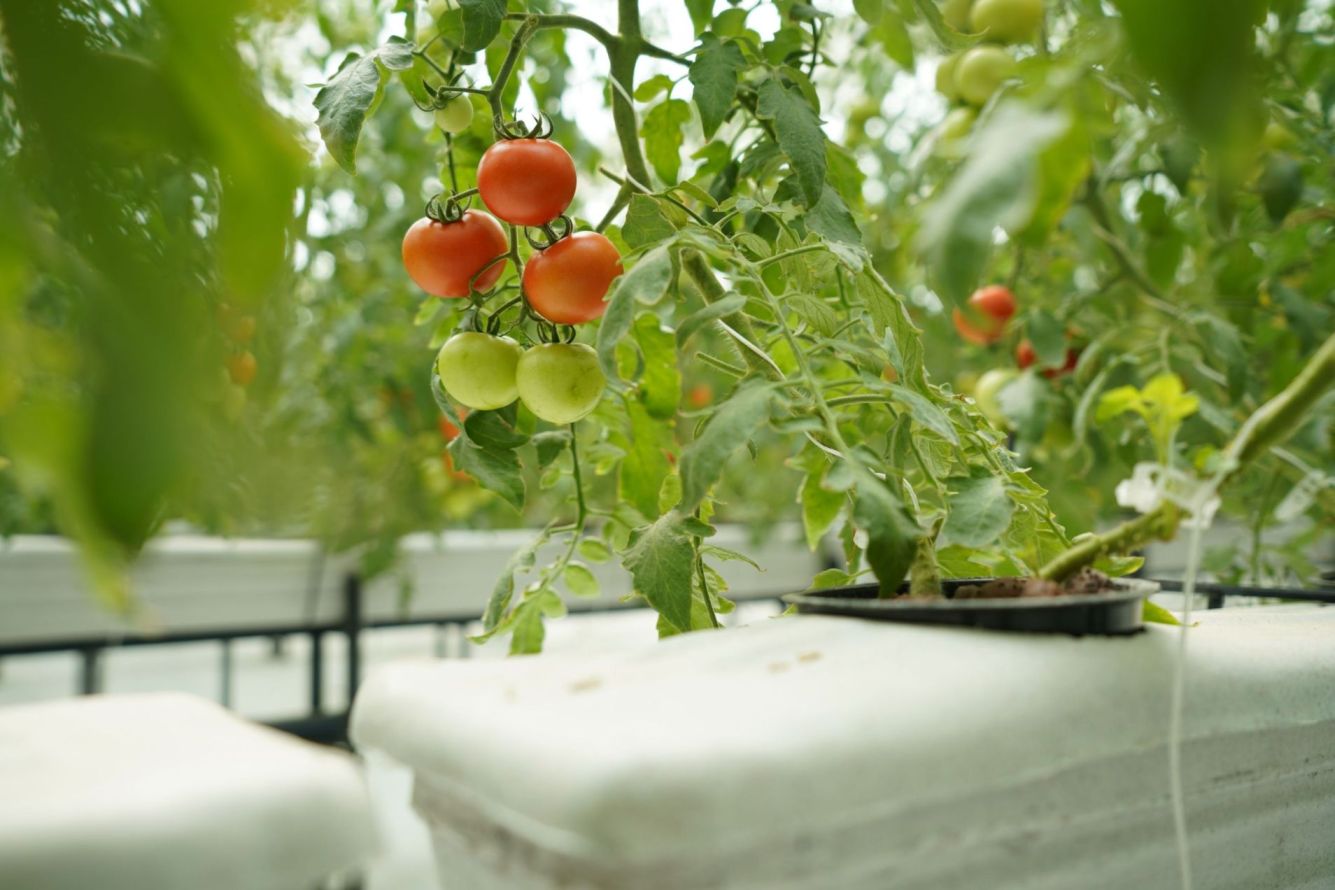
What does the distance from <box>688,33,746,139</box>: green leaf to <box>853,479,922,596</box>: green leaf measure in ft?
0.80

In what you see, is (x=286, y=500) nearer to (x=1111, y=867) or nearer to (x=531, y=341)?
(x=1111, y=867)

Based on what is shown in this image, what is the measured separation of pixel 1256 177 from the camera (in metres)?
0.91

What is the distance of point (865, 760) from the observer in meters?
0.26

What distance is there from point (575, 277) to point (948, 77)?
0.54 m

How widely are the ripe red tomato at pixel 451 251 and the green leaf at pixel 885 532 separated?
25 cm

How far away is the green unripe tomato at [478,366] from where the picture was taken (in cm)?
49

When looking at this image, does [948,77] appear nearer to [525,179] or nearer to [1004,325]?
[1004,325]

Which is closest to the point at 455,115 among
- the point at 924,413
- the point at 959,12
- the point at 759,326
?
the point at 759,326

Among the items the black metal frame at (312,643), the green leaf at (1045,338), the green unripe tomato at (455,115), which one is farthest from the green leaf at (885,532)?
the black metal frame at (312,643)

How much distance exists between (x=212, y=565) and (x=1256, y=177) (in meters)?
1.42

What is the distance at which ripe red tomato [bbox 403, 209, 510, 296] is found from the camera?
0.51 meters

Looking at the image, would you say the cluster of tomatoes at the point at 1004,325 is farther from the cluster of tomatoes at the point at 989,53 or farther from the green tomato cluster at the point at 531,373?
the green tomato cluster at the point at 531,373

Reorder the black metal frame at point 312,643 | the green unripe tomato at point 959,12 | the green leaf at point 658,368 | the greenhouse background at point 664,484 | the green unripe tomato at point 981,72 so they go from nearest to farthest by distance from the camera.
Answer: the greenhouse background at point 664,484 < the green leaf at point 658,368 < the green unripe tomato at point 981,72 < the green unripe tomato at point 959,12 < the black metal frame at point 312,643

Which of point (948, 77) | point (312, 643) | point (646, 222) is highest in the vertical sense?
point (948, 77)
